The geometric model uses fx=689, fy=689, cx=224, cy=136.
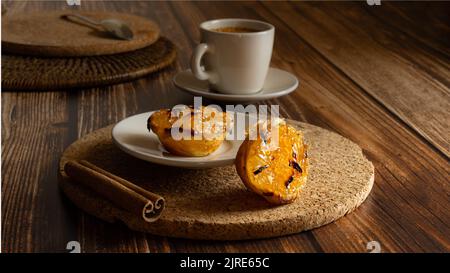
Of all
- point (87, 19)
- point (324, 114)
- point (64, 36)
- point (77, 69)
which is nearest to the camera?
point (324, 114)

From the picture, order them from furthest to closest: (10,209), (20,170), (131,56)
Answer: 1. (131,56)
2. (20,170)
3. (10,209)

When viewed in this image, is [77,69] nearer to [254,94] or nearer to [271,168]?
[254,94]

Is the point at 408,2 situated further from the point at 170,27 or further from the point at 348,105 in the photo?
the point at 348,105

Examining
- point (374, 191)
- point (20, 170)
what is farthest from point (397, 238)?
point (20, 170)

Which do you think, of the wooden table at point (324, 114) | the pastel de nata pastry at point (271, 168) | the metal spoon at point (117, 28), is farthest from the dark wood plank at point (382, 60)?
the metal spoon at point (117, 28)

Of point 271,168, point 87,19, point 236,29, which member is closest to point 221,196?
point 271,168

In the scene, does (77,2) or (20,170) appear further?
(77,2)

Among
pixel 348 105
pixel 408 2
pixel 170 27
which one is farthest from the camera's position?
pixel 408 2
